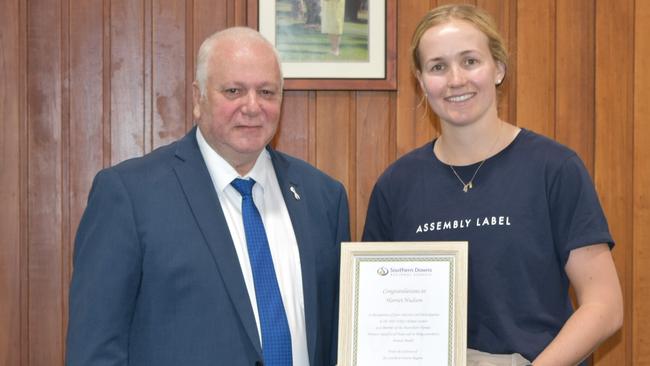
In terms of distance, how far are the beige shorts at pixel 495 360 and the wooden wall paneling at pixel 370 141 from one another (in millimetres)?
1224

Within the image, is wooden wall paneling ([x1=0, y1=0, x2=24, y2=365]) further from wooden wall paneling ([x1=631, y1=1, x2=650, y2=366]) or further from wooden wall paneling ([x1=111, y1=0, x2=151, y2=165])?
wooden wall paneling ([x1=631, y1=1, x2=650, y2=366])

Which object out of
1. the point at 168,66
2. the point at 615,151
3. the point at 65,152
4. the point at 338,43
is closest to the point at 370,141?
the point at 338,43

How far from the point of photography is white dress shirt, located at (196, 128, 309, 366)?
2.18 m

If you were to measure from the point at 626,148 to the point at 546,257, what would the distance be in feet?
4.41

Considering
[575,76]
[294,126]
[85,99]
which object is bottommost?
[294,126]

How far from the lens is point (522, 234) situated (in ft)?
7.00

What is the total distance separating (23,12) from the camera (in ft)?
10.4

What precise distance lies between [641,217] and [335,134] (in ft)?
4.30

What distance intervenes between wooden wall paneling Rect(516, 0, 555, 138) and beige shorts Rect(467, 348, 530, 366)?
1414 millimetres

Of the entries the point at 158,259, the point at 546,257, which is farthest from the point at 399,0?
the point at 158,259

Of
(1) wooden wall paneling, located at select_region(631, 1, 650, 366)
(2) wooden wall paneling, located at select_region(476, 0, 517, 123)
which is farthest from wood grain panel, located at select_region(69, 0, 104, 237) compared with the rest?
(1) wooden wall paneling, located at select_region(631, 1, 650, 366)

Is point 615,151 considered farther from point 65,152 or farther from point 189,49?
point 65,152

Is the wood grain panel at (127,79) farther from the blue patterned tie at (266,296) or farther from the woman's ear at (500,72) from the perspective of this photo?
the woman's ear at (500,72)

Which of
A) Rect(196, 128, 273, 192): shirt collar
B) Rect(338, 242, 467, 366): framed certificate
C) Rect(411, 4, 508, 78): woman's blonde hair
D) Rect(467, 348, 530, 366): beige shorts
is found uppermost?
Rect(411, 4, 508, 78): woman's blonde hair
